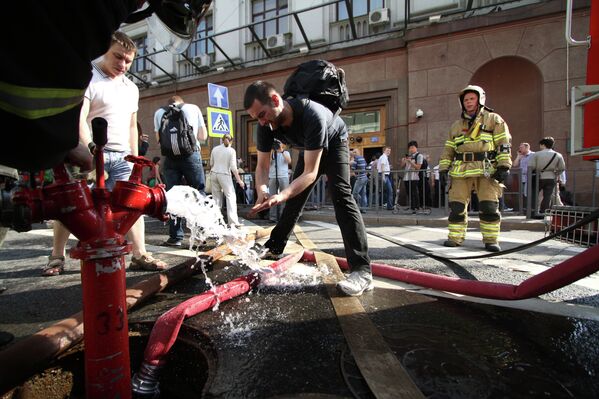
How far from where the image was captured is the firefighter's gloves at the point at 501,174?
4.37m

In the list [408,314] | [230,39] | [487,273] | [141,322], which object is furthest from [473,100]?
[230,39]

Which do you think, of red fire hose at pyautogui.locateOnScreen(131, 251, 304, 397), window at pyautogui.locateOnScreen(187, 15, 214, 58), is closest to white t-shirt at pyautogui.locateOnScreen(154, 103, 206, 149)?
red fire hose at pyautogui.locateOnScreen(131, 251, 304, 397)

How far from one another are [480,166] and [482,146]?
275 mm

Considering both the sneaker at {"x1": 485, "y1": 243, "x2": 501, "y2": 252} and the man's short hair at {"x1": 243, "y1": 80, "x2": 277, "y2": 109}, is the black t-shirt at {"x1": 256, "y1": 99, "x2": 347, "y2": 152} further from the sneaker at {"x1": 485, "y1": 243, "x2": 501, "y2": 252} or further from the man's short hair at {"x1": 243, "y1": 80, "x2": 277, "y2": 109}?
the sneaker at {"x1": 485, "y1": 243, "x2": 501, "y2": 252}

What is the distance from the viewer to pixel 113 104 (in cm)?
304

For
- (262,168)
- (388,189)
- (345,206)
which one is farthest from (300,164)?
(388,189)

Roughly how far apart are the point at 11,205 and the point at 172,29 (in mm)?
836

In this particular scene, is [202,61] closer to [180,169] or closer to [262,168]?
[180,169]

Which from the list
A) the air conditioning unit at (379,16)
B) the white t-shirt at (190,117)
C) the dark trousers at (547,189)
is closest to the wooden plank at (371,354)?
the white t-shirt at (190,117)

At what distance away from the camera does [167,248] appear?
14.1ft

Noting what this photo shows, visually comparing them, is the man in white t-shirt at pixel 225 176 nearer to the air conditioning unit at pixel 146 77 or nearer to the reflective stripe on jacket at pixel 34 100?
the reflective stripe on jacket at pixel 34 100

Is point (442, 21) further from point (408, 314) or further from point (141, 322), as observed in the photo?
point (141, 322)

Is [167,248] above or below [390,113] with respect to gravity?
below

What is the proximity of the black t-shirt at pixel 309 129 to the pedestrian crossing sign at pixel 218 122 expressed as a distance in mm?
6041
